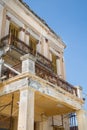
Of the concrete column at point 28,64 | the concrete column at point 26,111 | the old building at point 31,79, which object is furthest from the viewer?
the concrete column at point 28,64

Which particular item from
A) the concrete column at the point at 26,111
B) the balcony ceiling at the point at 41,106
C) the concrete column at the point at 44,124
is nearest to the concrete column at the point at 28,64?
the concrete column at the point at 26,111

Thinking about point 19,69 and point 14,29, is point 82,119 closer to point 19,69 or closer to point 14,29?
point 19,69

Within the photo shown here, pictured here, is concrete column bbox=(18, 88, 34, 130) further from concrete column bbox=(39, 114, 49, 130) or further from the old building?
concrete column bbox=(39, 114, 49, 130)

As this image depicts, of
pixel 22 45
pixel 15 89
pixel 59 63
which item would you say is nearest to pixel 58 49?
pixel 59 63

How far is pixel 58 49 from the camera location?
1795 cm

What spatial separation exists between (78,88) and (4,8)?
23.5 ft

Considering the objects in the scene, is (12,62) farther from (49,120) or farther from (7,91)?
(49,120)

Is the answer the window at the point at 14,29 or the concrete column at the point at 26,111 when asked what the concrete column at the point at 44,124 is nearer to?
the concrete column at the point at 26,111

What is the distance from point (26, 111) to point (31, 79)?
149 cm

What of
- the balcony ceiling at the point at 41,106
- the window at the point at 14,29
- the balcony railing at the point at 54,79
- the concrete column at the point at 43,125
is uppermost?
the window at the point at 14,29

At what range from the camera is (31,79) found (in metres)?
8.63

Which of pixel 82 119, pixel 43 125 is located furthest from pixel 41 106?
pixel 82 119

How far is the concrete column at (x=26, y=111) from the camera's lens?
7472mm

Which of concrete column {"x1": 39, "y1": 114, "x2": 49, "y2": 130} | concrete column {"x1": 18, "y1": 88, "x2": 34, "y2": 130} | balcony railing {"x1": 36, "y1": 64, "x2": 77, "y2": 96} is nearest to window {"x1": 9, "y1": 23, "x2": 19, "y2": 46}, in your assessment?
balcony railing {"x1": 36, "y1": 64, "x2": 77, "y2": 96}
